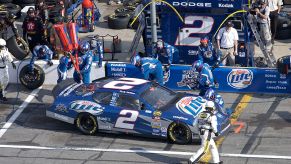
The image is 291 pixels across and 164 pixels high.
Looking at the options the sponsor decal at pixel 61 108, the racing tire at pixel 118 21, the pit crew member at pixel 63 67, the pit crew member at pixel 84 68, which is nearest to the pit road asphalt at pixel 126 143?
the sponsor decal at pixel 61 108

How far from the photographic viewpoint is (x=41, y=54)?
2294 cm

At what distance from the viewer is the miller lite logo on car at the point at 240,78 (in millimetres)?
21844

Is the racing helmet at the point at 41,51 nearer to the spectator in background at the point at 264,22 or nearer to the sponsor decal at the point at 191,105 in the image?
the sponsor decal at the point at 191,105

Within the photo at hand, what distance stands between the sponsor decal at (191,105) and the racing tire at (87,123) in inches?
84.0

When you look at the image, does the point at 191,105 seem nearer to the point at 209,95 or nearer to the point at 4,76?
the point at 209,95

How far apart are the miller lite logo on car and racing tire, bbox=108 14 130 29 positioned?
6.97m

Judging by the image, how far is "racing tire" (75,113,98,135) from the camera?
19.1m

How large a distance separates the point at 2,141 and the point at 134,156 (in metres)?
3.49

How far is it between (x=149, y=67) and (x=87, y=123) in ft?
9.99

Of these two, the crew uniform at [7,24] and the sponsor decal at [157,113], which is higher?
the crew uniform at [7,24]

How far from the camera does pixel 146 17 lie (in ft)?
79.4

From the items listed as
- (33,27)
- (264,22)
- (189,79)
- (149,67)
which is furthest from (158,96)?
(33,27)

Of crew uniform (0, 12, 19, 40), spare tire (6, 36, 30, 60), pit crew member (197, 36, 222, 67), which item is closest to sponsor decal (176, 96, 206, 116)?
pit crew member (197, 36, 222, 67)

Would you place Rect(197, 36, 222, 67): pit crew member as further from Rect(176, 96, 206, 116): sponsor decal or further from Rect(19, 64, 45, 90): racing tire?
Rect(19, 64, 45, 90): racing tire
